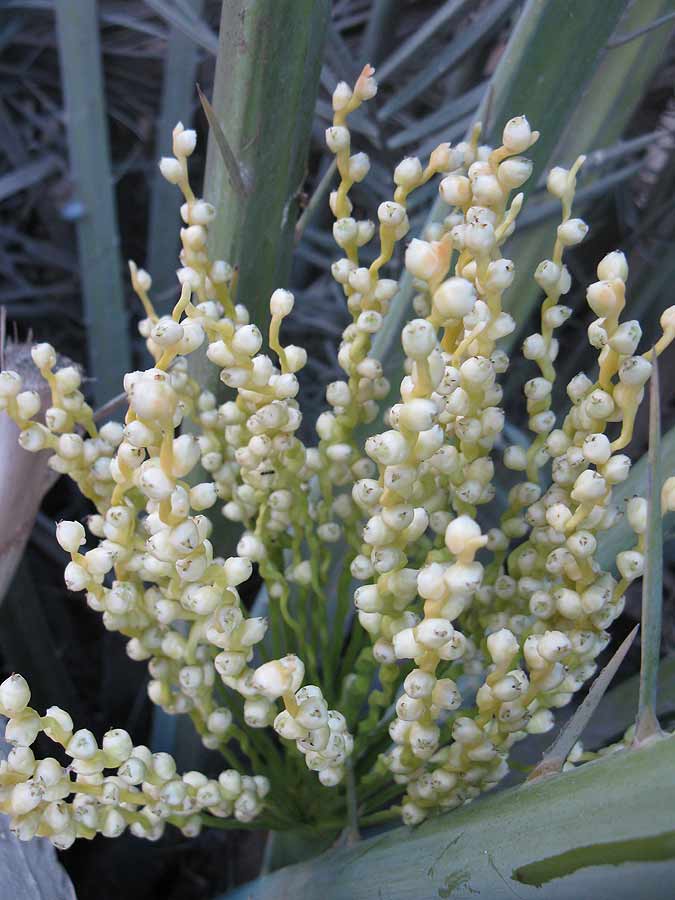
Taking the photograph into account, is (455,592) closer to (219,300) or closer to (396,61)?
(219,300)

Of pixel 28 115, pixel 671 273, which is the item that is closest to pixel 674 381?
pixel 671 273

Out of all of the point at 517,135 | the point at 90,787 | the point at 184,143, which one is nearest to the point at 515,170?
the point at 517,135

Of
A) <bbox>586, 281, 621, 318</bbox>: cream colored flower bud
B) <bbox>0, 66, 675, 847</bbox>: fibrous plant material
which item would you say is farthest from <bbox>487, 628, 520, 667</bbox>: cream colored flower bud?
<bbox>586, 281, 621, 318</bbox>: cream colored flower bud

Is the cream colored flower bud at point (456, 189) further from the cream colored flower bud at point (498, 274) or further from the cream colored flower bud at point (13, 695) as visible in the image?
the cream colored flower bud at point (13, 695)

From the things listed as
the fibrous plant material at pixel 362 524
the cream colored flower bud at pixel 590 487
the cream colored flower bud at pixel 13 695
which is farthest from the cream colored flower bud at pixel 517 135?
the cream colored flower bud at pixel 13 695

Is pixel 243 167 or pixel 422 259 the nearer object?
pixel 422 259

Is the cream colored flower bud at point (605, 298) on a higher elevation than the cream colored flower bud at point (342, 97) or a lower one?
lower

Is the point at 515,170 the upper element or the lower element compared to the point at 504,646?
upper

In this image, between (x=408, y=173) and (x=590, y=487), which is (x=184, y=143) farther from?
(x=590, y=487)

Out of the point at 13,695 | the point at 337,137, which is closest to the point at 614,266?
the point at 337,137
